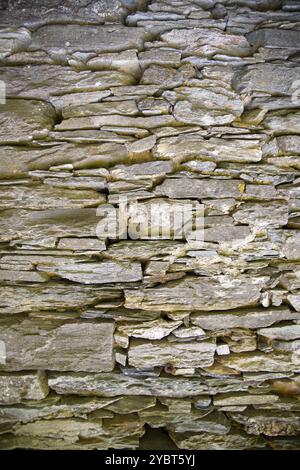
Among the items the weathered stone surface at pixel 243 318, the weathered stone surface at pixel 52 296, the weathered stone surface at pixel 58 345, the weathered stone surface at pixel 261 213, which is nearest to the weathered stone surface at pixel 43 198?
the weathered stone surface at pixel 52 296

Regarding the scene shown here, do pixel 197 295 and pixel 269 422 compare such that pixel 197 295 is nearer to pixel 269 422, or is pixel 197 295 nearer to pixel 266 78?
pixel 269 422

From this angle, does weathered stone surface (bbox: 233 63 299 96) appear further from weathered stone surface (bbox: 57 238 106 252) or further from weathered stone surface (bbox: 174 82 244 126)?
weathered stone surface (bbox: 57 238 106 252)

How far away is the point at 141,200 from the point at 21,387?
167 cm

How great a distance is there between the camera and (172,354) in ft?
8.11

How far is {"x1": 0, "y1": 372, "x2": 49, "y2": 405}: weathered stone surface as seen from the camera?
2.43 m

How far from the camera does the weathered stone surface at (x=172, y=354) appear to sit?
246cm

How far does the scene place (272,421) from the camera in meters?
2.56

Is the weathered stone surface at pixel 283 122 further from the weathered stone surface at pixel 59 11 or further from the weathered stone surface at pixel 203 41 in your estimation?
the weathered stone surface at pixel 59 11

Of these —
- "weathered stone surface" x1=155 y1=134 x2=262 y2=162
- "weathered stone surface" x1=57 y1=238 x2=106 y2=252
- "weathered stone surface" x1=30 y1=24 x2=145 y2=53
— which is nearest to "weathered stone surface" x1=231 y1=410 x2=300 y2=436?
"weathered stone surface" x1=57 y1=238 x2=106 y2=252

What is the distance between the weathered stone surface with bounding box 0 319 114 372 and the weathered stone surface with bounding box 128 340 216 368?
0.21 metres

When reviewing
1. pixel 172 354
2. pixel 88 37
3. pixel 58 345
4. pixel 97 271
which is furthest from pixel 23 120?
pixel 172 354
